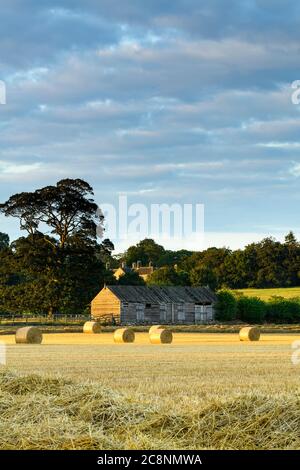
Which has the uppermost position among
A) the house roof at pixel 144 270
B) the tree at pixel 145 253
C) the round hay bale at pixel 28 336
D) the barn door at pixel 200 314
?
the tree at pixel 145 253

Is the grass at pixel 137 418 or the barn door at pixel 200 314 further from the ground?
the barn door at pixel 200 314

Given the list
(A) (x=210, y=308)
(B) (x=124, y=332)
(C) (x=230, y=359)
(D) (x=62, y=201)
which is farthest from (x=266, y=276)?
(C) (x=230, y=359)

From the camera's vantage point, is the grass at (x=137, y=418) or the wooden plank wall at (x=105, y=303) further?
the wooden plank wall at (x=105, y=303)

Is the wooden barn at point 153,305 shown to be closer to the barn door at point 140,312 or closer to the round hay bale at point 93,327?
the barn door at point 140,312

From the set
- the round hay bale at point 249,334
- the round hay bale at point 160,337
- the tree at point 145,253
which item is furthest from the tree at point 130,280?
the tree at point 145,253

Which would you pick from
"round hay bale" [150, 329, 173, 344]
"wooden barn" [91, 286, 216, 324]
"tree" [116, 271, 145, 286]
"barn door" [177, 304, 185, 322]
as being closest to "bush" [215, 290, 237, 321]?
"wooden barn" [91, 286, 216, 324]

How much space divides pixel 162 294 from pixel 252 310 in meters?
9.42

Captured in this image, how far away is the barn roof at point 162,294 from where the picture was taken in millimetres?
83294

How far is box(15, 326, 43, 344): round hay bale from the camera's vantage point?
4003 cm

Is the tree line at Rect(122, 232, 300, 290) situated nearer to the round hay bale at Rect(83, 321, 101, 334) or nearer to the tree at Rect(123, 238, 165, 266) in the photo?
the tree at Rect(123, 238, 165, 266)

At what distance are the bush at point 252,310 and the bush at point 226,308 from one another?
0.95 m

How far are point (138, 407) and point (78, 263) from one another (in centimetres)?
6932
